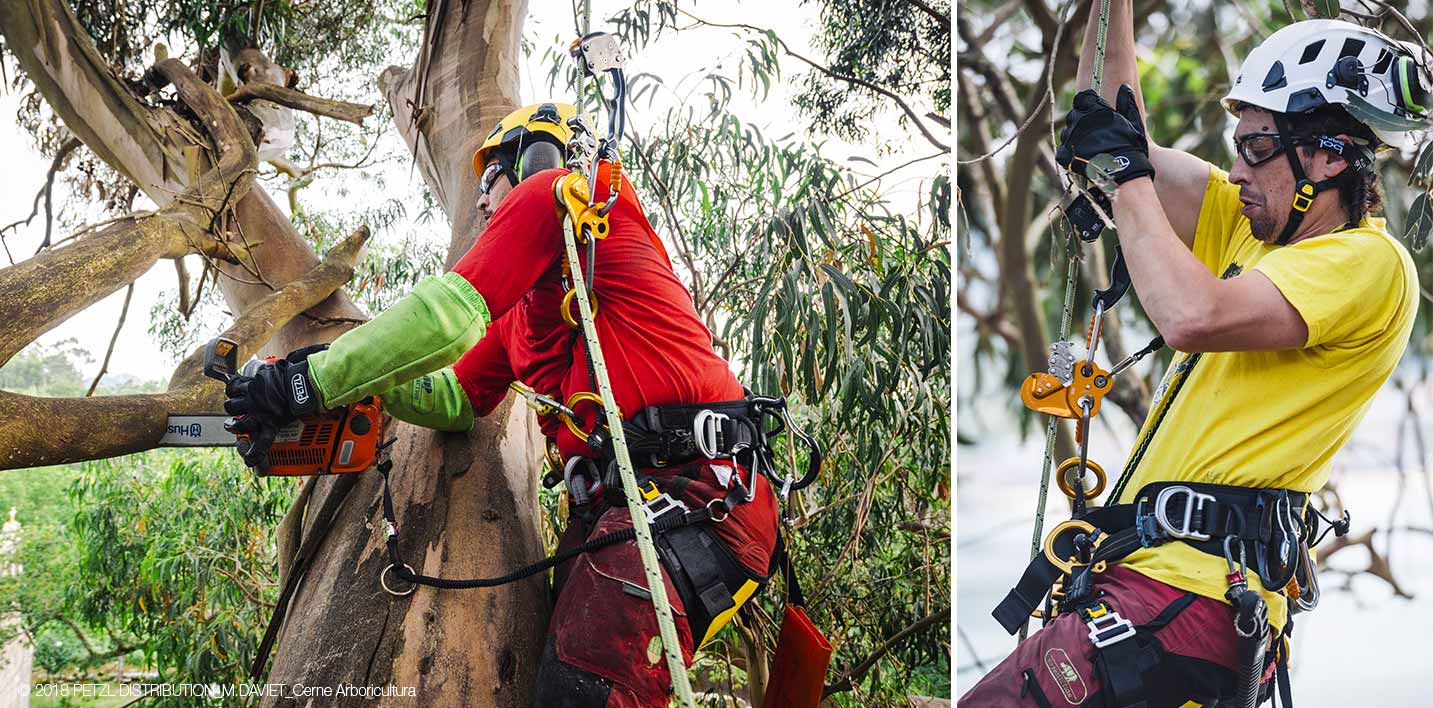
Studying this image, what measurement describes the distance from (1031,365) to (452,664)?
1054 millimetres

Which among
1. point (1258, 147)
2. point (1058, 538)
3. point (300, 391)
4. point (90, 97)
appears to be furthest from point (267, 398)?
point (90, 97)

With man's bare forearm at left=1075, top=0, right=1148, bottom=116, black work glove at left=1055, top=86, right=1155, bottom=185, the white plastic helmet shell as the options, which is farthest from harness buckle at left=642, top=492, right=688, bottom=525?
the white plastic helmet shell

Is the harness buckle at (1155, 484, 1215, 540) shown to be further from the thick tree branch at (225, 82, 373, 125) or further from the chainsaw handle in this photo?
the thick tree branch at (225, 82, 373, 125)

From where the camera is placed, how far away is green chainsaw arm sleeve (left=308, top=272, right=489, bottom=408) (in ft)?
4.19

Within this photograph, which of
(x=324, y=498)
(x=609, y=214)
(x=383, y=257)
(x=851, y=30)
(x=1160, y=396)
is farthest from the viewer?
(x=383, y=257)

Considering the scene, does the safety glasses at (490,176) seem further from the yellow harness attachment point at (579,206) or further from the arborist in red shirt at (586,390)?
the yellow harness attachment point at (579,206)

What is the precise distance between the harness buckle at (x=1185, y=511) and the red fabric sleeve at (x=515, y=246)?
35.0 inches

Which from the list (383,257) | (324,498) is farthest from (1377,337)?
(383,257)

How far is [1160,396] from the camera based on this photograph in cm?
132

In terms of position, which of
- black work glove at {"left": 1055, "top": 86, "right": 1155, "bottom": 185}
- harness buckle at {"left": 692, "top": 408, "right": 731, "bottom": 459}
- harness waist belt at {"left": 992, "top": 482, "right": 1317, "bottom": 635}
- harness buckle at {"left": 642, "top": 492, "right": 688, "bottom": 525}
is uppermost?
black work glove at {"left": 1055, "top": 86, "right": 1155, "bottom": 185}

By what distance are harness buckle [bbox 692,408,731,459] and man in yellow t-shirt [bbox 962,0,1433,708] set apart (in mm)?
498

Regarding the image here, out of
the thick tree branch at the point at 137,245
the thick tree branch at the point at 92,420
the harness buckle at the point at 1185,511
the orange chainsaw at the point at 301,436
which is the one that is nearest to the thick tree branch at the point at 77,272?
the thick tree branch at the point at 137,245

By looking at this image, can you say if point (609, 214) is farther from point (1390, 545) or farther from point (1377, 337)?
point (1390, 545)

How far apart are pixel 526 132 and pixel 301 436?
601 mm
